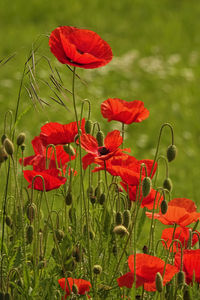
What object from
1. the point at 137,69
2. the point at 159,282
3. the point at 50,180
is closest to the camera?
the point at 159,282

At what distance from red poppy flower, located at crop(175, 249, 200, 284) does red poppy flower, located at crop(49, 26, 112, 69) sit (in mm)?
441

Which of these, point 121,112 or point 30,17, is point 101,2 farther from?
point 121,112

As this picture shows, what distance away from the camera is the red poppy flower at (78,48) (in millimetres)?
1254

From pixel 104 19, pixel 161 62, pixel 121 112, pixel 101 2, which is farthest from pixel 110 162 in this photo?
pixel 101 2

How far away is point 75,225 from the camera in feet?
5.12

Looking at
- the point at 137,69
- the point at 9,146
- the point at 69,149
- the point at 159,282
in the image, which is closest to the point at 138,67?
the point at 137,69

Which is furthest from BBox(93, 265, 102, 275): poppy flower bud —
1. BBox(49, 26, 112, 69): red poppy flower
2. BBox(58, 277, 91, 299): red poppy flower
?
BBox(49, 26, 112, 69): red poppy flower

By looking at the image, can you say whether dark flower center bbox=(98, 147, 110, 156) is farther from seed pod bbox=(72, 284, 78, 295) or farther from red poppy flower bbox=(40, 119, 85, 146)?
seed pod bbox=(72, 284, 78, 295)

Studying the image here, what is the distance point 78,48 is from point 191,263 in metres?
0.52

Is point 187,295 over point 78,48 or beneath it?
beneath

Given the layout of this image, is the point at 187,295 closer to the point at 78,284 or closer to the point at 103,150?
the point at 78,284

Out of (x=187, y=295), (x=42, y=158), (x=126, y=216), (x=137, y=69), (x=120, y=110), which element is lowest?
(x=187, y=295)

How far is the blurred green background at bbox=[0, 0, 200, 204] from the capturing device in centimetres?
430

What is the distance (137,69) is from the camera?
232 inches
